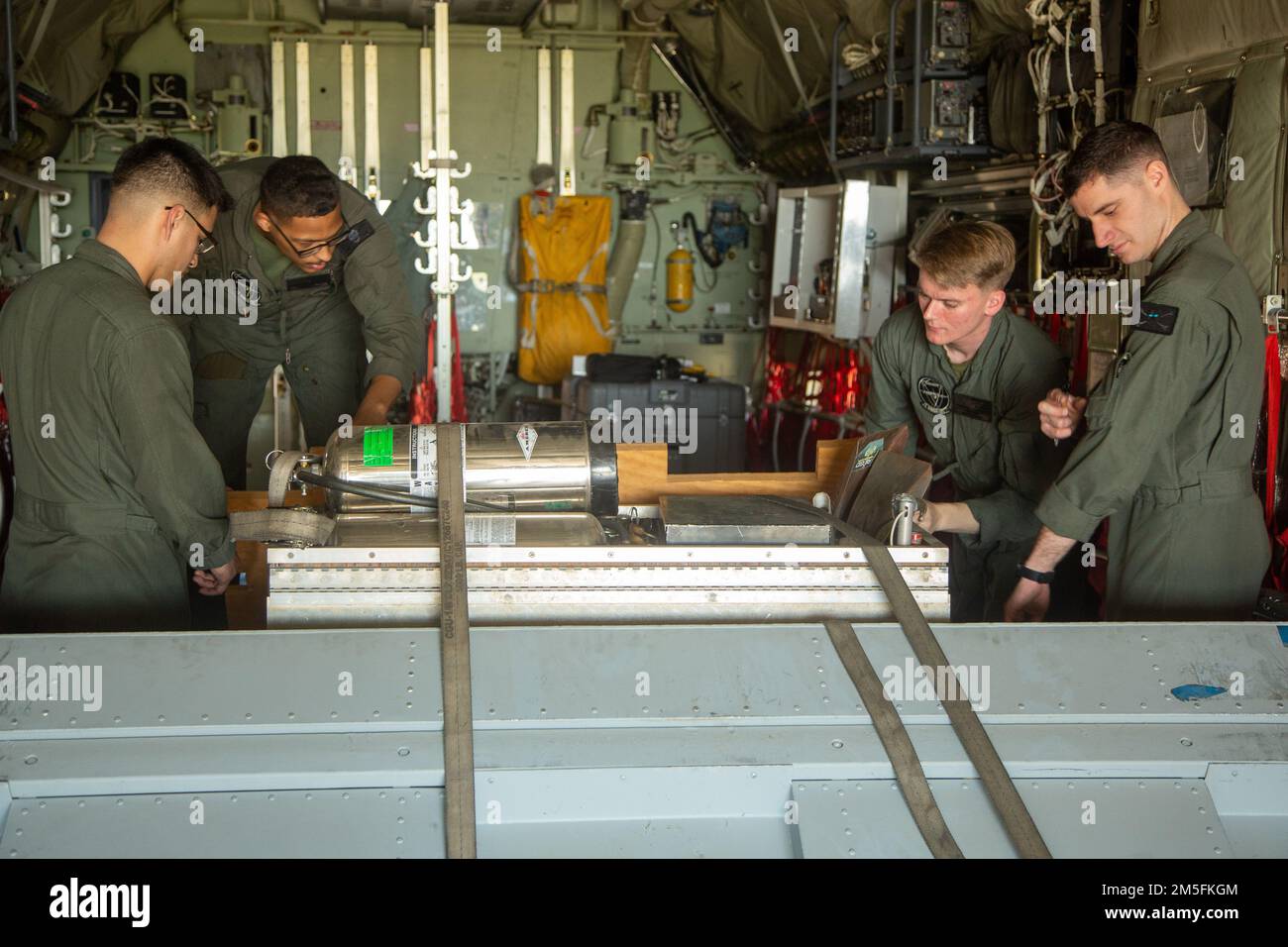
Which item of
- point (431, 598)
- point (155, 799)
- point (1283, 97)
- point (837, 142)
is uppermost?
point (837, 142)

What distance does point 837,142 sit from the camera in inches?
255

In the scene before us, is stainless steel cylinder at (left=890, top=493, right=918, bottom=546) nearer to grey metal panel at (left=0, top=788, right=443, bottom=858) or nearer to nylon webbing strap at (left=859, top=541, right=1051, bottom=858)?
nylon webbing strap at (left=859, top=541, right=1051, bottom=858)

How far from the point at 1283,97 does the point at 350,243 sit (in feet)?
9.05

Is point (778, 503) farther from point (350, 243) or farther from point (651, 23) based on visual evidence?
point (651, 23)

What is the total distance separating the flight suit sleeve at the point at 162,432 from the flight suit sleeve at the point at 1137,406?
1777 mm

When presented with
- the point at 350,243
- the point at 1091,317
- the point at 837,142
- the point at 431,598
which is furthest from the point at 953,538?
the point at 837,142

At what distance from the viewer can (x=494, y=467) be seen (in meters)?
2.44

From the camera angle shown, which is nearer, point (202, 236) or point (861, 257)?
point (202, 236)

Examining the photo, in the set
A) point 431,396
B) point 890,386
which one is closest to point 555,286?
point 431,396

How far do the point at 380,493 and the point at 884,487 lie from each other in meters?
1.04

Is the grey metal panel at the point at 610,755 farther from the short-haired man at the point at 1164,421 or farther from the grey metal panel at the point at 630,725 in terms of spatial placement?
the short-haired man at the point at 1164,421

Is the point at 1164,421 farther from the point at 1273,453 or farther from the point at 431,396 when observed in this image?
the point at 431,396

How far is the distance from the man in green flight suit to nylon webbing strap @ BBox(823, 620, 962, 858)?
1.28 metres

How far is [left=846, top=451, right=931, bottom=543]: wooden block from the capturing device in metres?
2.45
